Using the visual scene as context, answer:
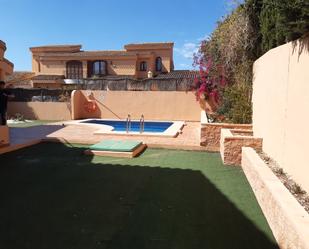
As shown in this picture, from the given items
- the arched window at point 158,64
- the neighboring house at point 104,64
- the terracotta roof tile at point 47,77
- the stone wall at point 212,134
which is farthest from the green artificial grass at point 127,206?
the arched window at point 158,64

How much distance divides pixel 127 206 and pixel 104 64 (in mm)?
32254

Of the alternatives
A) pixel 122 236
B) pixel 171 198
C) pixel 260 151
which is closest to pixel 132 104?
pixel 260 151

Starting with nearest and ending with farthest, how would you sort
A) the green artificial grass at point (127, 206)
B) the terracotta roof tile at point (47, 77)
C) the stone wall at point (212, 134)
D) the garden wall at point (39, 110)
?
1. the green artificial grass at point (127, 206)
2. the stone wall at point (212, 134)
3. the garden wall at point (39, 110)
4. the terracotta roof tile at point (47, 77)

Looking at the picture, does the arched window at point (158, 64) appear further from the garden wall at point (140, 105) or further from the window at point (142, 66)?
the garden wall at point (140, 105)

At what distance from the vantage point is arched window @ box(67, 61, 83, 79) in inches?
1415

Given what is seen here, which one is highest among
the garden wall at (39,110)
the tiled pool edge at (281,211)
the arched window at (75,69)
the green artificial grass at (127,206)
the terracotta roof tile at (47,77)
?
the arched window at (75,69)

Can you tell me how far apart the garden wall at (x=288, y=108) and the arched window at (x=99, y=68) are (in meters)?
29.9

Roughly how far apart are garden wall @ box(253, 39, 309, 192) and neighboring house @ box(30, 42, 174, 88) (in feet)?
88.6

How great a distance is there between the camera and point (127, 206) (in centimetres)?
471

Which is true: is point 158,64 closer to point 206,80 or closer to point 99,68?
point 99,68

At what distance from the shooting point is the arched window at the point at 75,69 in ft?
118

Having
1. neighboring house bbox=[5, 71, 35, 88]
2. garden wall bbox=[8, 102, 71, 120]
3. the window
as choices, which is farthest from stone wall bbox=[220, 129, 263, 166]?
the window

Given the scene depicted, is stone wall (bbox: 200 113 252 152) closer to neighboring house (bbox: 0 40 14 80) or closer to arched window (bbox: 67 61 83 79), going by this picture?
neighboring house (bbox: 0 40 14 80)

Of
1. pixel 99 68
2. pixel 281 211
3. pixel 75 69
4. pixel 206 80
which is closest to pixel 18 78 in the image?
pixel 206 80
